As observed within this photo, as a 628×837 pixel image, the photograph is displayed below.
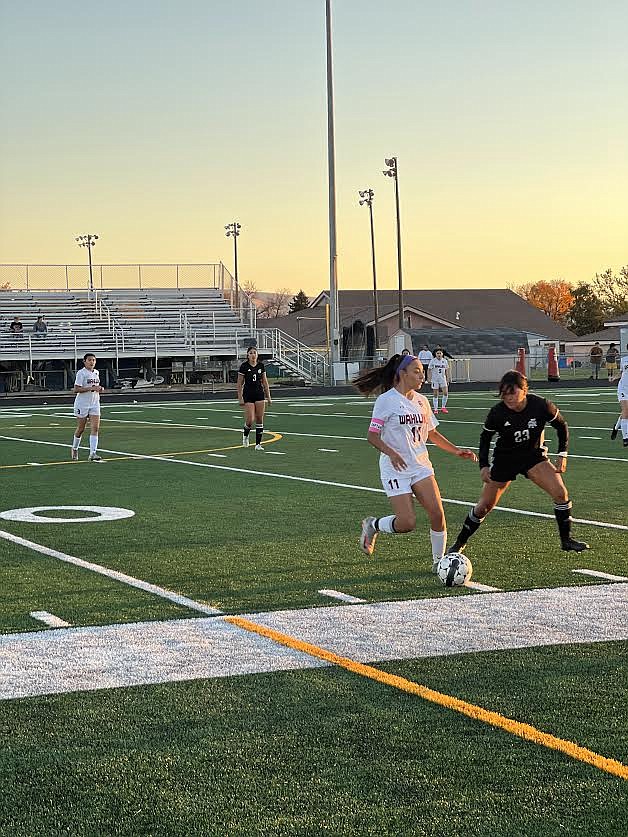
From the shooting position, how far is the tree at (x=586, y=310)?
381 feet

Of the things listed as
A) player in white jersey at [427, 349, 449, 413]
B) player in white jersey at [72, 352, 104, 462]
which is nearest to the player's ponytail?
player in white jersey at [72, 352, 104, 462]

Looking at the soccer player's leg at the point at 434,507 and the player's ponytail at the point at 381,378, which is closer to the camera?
the soccer player's leg at the point at 434,507

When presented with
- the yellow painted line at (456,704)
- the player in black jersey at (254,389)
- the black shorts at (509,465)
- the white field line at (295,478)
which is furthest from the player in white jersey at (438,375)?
the yellow painted line at (456,704)

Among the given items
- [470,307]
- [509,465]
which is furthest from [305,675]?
[470,307]

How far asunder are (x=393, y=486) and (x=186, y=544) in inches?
99.0

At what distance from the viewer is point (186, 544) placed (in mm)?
10938

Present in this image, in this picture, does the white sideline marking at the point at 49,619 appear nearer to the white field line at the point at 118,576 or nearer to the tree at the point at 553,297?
the white field line at the point at 118,576

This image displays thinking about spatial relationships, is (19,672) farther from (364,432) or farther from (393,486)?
A: (364,432)

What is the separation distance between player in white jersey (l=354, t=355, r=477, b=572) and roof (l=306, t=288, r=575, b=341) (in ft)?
275

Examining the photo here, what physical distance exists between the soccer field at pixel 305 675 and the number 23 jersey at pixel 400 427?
2.95 ft

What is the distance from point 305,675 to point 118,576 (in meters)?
3.23

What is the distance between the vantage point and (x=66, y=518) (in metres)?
12.7

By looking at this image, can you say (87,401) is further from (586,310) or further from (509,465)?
(586,310)

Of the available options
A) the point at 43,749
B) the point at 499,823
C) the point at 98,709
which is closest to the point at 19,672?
the point at 98,709
